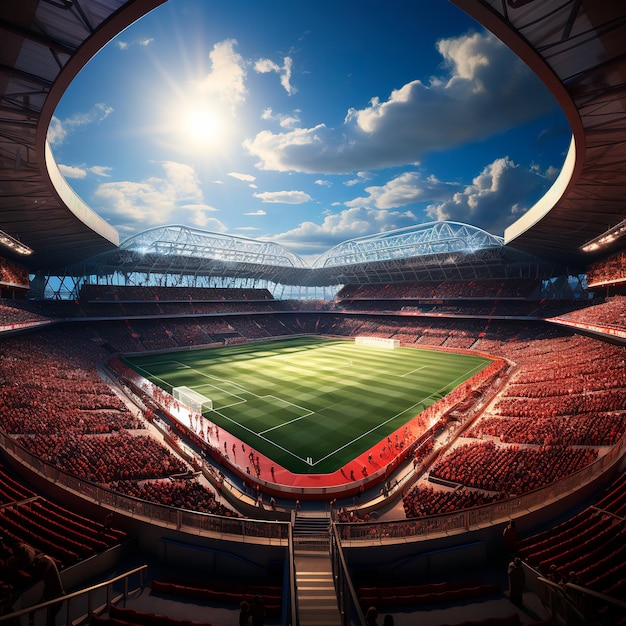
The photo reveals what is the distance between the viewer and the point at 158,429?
22484mm

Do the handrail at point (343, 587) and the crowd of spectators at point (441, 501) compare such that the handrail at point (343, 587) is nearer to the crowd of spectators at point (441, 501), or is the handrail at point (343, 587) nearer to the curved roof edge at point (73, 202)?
the crowd of spectators at point (441, 501)

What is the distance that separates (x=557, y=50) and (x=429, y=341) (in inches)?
1929

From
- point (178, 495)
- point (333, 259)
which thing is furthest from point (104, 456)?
point (333, 259)

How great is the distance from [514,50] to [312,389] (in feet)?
88.7

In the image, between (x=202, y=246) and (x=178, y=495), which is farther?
(x=202, y=246)

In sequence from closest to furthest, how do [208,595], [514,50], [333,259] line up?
[208,595] → [514,50] → [333,259]

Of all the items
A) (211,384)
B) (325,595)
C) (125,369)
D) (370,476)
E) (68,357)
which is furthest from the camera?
(125,369)

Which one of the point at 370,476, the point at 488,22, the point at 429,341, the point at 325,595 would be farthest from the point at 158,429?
the point at 429,341

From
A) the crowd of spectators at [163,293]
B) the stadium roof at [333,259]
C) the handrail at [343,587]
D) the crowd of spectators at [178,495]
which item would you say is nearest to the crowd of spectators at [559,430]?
the handrail at [343,587]

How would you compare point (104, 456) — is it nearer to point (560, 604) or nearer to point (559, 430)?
point (560, 604)

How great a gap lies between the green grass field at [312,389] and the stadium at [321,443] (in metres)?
0.26

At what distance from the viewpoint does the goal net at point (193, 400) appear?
26.4m

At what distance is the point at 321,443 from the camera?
20969mm

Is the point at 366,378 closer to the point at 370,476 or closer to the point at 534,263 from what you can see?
the point at 370,476
